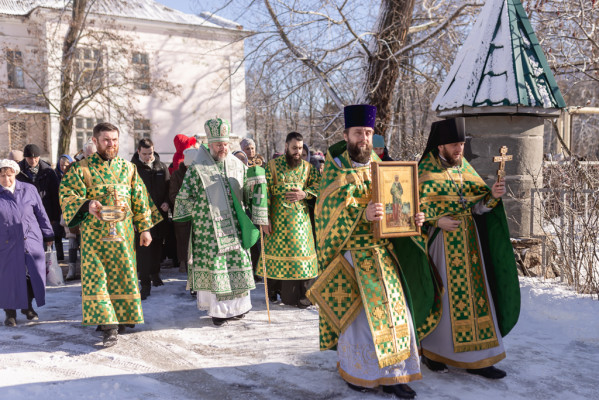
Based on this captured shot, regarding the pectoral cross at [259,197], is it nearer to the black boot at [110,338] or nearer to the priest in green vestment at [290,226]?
the priest in green vestment at [290,226]

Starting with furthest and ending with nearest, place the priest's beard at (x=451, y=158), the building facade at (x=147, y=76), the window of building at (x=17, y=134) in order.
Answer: the window of building at (x=17, y=134)
the building facade at (x=147, y=76)
the priest's beard at (x=451, y=158)

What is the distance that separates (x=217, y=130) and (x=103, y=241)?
5.35 feet

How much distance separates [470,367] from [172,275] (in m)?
5.66

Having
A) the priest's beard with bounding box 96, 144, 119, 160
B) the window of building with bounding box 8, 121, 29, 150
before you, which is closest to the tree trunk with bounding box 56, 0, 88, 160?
the window of building with bounding box 8, 121, 29, 150

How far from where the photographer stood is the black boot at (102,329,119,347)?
4973mm

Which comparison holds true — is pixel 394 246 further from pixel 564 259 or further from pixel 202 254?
pixel 564 259

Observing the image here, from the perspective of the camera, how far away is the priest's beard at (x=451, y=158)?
4184 millimetres

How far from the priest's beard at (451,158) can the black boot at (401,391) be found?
1.71 meters

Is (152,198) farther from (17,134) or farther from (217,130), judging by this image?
(17,134)

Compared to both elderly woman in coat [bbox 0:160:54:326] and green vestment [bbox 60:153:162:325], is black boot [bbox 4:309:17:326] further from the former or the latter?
green vestment [bbox 60:153:162:325]

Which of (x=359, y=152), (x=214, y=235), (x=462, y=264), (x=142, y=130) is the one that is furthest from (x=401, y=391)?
(x=142, y=130)

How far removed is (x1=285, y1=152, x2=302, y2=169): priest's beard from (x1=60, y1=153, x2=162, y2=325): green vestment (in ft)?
6.63

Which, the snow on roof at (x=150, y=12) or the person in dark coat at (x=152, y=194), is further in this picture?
the snow on roof at (x=150, y=12)

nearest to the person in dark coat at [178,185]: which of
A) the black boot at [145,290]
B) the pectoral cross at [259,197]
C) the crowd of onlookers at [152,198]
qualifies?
the crowd of onlookers at [152,198]
